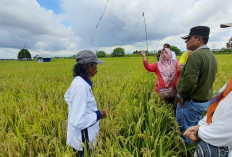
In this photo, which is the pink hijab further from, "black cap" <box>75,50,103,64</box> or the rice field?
"black cap" <box>75,50,103,64</box>

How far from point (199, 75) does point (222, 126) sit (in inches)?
51.2

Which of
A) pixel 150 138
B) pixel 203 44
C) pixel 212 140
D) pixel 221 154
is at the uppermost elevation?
pixel 203 44

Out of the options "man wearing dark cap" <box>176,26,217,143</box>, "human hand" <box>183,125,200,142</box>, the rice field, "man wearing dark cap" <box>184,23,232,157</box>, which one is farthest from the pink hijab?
"man wearing dark cap" <box>184,23,232,157</box>

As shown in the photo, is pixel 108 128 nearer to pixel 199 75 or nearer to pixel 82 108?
pixel 82 108

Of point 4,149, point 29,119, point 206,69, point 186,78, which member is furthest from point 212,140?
point 29,119

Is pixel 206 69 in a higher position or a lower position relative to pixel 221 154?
higher

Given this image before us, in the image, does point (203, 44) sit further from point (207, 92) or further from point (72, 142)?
point (72, 142)

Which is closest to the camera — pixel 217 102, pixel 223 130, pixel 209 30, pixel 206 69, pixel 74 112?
pixel 223 130

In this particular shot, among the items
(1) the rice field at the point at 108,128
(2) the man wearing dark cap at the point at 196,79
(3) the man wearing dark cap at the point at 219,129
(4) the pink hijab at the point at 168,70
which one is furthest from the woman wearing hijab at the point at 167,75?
(3) the man wearing dark cap at the point at 219,129

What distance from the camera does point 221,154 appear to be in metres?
0.97

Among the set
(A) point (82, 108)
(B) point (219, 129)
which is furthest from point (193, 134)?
(A) point (82, 108)

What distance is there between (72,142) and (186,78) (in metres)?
1.77

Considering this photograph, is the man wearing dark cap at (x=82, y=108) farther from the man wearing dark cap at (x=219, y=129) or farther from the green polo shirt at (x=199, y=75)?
the green polo shirt at (x=199, y=75)

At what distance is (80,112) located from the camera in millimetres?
1271
